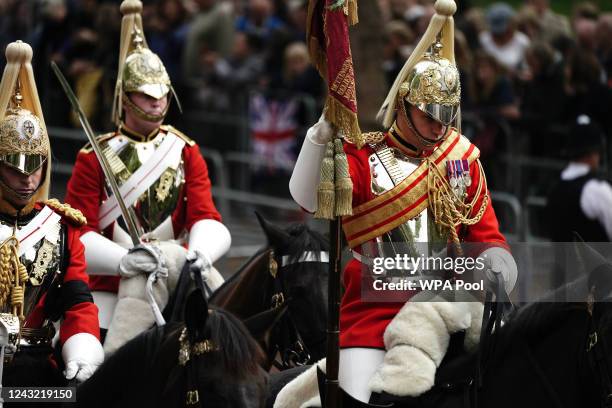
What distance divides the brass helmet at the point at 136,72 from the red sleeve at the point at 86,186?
0.43 metres

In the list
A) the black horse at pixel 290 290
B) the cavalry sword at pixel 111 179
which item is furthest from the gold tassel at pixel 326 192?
the cavalry sword at pixel 111 179

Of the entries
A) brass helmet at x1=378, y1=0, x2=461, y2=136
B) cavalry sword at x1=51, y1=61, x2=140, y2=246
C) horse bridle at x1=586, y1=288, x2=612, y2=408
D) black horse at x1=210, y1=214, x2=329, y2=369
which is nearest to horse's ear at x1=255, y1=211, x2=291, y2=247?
black horse at x1=210, y1=214, x2=329, y2=369

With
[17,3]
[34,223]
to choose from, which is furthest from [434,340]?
[17,3]

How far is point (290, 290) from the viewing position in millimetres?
8938

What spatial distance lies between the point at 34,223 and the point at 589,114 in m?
8.49

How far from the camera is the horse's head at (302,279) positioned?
873 centimetres

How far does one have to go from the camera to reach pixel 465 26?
56.6 feet

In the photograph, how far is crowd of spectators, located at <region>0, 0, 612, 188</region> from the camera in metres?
15.5

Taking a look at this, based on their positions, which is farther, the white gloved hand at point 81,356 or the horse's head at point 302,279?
the horse's head at point 302,279

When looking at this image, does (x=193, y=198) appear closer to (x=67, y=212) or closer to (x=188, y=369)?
(x=67, y=212)

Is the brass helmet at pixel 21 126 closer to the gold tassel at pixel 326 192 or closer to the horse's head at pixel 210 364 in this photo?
the horse's head at pixel 210 364

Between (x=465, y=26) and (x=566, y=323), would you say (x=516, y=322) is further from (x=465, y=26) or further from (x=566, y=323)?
(x=465, y=26)

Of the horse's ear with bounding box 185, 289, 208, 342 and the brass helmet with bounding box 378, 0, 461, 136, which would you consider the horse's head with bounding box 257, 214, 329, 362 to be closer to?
the brass helmet with bounding box 378, 0, 461, 136

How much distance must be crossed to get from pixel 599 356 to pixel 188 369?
1.75m
